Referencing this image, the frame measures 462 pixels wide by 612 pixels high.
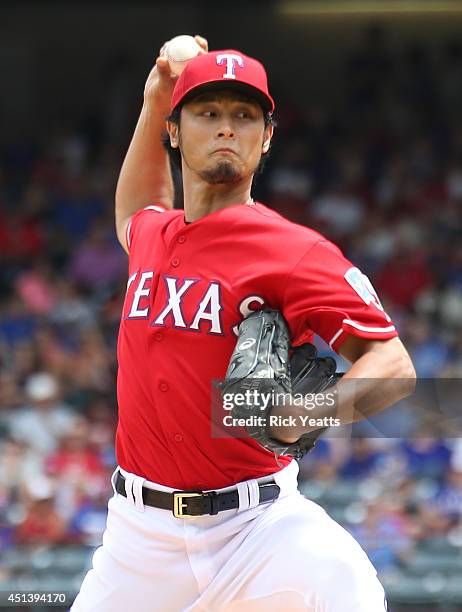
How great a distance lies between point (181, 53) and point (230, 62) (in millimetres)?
548

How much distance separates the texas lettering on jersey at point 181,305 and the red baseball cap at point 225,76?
48cm

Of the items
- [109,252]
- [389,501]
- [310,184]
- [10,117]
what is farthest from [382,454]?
[10,117]

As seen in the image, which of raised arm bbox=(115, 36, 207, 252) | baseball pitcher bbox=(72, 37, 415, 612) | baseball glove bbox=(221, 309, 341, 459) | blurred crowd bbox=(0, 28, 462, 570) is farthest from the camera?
blurred crowd bbox=(0, 28, 462, 570)

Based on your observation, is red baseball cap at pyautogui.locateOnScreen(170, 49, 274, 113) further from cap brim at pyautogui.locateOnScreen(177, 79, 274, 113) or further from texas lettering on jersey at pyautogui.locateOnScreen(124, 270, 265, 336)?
texas lettering on jersey at pyautogui.locateOnScreen(124, 270, 265, 336)

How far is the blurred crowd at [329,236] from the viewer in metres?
6.77

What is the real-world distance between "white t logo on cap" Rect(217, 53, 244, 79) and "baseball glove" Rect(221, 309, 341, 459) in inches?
24.2

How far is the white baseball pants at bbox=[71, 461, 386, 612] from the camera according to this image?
263 centimetres

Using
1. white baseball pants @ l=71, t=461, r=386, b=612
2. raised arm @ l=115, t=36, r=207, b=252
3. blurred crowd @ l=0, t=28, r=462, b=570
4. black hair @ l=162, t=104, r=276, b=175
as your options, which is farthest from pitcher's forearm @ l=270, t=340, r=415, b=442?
blurred crowd @ l=0, t=28, r=462, b=570

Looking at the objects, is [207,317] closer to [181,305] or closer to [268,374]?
[181,305]

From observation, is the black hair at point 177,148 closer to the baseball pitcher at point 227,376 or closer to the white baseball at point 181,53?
the baseball pitcher at point 227,376

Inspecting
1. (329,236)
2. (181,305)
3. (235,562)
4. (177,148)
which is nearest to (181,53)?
(177,148)

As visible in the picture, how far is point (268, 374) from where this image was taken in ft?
8.12

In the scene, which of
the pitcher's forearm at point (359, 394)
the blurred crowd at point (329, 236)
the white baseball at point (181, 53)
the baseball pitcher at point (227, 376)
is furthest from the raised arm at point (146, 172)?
the blurred crowd at point (329, 236)

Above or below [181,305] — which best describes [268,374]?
below
